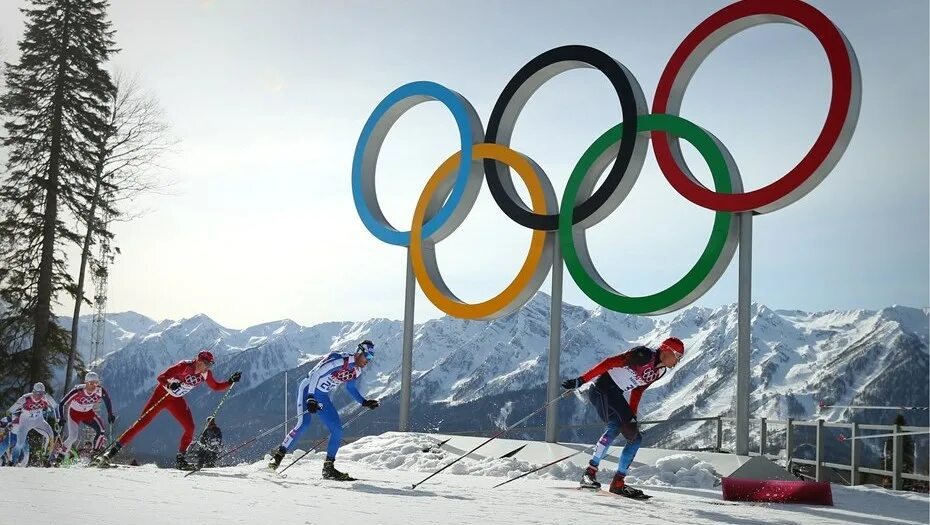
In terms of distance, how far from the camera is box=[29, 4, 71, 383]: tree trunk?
24.8 metres

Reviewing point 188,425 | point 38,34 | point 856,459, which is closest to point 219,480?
point 188,425

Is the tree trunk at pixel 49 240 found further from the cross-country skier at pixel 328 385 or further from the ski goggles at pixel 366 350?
the ski goggles at pixel 366 350

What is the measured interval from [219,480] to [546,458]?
541 cm

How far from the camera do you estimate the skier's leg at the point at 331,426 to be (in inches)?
442

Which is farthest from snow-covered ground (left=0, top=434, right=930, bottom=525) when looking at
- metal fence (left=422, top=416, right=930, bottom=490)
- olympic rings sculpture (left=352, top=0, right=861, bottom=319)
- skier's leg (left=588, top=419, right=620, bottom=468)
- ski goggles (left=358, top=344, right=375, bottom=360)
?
olympic rings sculpture (left=352, top=0, right=861, bottom=319)

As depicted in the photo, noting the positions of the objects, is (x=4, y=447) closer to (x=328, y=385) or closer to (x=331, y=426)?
(x=328, y=385)

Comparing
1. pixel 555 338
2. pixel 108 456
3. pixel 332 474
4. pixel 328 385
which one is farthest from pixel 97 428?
pixel 555 338

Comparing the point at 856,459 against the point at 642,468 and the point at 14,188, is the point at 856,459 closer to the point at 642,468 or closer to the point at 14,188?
the point at 642,468

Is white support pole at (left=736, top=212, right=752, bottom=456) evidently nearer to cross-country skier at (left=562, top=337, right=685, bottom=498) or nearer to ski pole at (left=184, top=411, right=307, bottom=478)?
cross-country skier at (left=562, top=337, right=685, bottom=498)

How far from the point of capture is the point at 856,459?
579 inches

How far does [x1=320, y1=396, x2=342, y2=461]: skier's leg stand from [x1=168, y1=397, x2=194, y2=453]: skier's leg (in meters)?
2.60

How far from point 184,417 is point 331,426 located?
3116 millimetres

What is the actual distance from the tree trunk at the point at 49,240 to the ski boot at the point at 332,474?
54.5 ft

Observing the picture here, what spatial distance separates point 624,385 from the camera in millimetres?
10438
